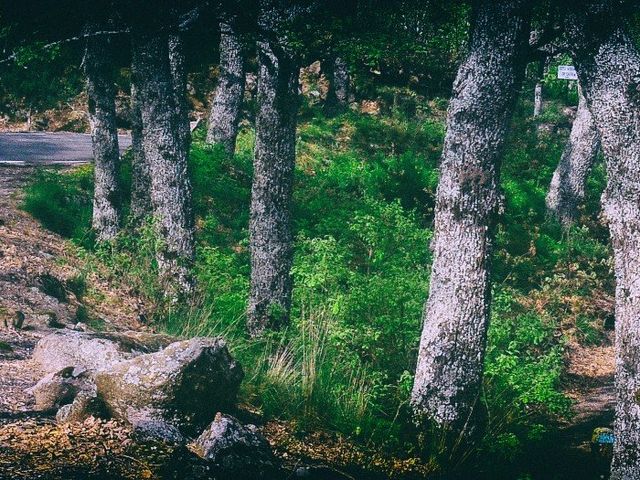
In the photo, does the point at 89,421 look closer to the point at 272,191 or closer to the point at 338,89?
the point at 272,191

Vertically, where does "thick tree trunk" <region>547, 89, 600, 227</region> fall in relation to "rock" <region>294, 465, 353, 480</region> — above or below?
above

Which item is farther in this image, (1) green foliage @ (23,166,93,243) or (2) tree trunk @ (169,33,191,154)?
(1) green foliage @ (23,166,93,243)

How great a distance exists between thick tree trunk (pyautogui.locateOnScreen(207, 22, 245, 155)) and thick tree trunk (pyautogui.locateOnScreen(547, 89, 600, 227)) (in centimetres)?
682

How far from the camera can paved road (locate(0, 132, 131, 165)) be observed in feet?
55.8

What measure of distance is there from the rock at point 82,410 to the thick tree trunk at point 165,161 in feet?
14.4

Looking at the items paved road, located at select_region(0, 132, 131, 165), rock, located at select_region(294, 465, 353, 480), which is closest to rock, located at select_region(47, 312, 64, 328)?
rock, located at select_region(294, 465, 353, 480)

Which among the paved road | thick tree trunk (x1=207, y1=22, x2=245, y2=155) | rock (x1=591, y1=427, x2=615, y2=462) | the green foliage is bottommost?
rock (x1=591, y1=427, x2=615, y2=462)

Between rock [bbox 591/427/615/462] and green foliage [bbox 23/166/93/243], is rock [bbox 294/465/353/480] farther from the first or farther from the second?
green foliage [bbox 23/166/93/243]

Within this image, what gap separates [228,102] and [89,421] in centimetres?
1166

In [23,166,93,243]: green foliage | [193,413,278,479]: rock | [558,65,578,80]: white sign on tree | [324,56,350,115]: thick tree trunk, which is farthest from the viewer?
[324,56,350,115]: thick tree trunk

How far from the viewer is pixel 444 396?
7605mm

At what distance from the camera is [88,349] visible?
749 centimetres

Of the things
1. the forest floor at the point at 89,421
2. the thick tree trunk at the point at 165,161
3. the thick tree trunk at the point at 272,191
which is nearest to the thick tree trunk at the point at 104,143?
the forest floor at the point at 89,421

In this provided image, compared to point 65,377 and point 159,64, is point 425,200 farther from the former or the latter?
point 65,377
